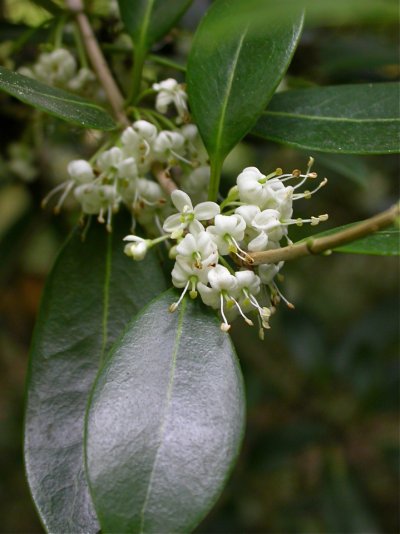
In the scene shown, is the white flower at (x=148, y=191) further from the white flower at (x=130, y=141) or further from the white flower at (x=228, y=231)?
the white flower at (x=228, y=231)

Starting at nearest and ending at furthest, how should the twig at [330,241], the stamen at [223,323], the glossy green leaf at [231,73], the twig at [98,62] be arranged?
1. the twig at [330,241]
2. the stamen at [223,323]
3. the glossy green leaf at [231,73]
4. the twig at [98,62]

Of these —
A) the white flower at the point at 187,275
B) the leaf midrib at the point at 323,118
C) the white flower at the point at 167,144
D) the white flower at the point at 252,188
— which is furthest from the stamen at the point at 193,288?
the leaf midrib at the point at 323,118

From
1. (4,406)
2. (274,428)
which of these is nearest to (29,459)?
(274,428)

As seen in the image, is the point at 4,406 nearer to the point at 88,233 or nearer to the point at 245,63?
the point at 88,233

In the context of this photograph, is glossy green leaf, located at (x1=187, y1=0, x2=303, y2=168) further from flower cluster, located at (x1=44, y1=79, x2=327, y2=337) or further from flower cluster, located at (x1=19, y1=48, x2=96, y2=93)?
flower cluster, located at (x1=19, y1=48, x2=96, y2=93)

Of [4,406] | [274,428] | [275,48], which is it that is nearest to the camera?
[275,48]

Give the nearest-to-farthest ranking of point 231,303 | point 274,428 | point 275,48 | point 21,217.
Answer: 1. point 231,303
2. point 275,48
3. point 21,217
4. point 274,428

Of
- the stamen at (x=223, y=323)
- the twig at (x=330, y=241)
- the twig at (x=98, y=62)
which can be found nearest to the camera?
the twig at (x=330, y=241)
